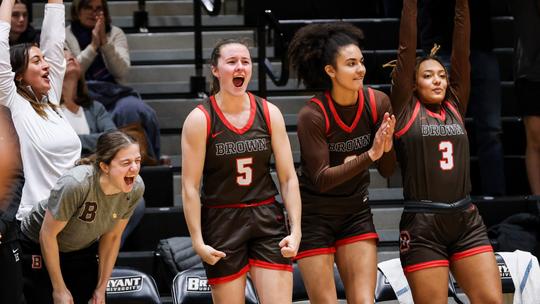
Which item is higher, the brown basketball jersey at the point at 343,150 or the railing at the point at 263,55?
the railing at the point at 263,55

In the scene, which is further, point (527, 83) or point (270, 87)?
point (270, 87)

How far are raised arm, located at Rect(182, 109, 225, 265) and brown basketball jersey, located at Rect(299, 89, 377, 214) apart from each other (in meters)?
0.59

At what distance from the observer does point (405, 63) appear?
5.25 meters

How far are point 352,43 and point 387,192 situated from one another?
226cm

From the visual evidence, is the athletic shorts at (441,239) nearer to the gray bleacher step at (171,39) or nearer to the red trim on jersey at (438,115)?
the red trim on jersey at (438,115)

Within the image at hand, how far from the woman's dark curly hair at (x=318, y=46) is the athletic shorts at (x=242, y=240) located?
79 centimetres

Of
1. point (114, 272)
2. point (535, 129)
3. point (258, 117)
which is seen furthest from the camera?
point (535, 129)

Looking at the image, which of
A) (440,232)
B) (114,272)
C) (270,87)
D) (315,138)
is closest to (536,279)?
(440,232)

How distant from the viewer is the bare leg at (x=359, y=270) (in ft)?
16.7

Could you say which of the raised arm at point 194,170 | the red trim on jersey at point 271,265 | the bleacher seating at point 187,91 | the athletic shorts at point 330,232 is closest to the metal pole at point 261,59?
the bleacher seating at point 187,91

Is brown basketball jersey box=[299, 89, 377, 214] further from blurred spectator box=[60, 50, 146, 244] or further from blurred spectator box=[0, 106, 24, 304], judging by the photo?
blurred spectator box=[60, 50, 146, 244]

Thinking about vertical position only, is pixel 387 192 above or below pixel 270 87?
below

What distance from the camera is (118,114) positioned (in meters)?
7.13

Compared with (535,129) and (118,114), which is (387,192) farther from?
(118,114)
